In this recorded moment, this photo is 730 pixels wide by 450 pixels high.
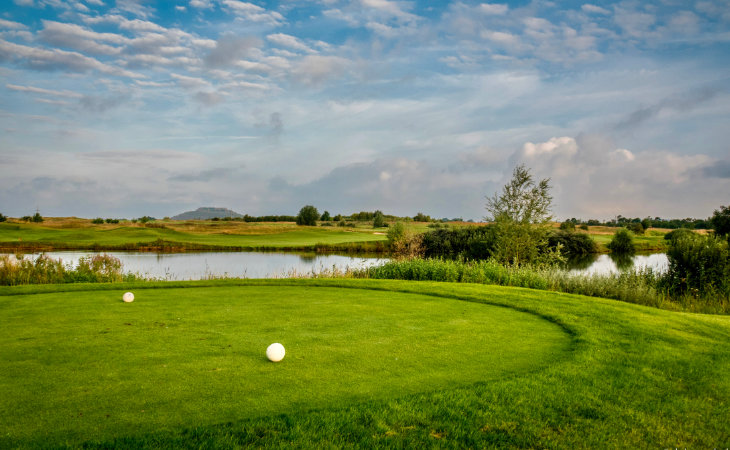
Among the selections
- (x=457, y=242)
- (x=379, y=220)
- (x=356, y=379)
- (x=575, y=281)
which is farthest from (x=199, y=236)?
(x=356, y=379)

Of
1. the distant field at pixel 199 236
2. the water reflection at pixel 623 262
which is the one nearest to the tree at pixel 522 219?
the water reflection at pixel 623 262

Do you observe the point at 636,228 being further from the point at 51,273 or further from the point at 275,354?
the point at 275,354

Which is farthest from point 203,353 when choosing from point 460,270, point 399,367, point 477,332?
point 460,270

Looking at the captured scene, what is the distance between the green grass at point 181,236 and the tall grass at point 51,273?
28.2 m

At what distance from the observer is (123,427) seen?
138 inches

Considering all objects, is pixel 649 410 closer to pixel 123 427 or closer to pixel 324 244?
pixel 123 427

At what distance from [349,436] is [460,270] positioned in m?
13.8

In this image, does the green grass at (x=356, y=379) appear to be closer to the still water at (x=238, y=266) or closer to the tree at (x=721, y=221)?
the still water at (x=238, y=266)

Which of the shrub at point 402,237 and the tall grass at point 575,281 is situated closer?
the tall grass at point 575,281

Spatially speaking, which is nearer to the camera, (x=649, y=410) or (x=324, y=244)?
(x=649, y=410)

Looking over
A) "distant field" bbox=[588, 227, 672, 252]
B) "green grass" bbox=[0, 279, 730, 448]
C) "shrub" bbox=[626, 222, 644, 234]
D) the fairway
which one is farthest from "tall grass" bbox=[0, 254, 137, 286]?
"shrub" bbox=[626, 222, 644, 234]

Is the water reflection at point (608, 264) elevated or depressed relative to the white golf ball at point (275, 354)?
depressed

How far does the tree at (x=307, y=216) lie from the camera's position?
77.4 m

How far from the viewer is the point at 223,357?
521 centimetres
